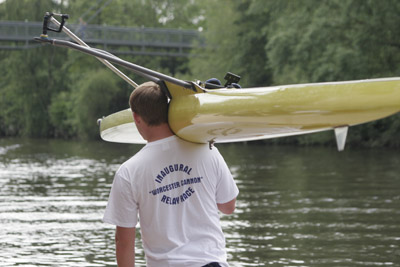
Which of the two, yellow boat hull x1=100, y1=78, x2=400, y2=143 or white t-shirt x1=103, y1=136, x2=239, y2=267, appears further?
white t-shirt x1=103, y1=136, x2=239, y2=267

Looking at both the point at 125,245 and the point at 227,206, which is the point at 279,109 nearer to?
the point at 227,206

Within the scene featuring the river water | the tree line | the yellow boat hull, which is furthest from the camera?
the tree line

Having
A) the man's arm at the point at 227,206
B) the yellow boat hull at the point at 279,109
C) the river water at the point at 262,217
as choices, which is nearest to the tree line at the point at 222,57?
the river water at the point at 262,217

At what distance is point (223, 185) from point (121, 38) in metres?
64.2

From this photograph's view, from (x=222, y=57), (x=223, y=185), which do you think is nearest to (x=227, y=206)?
(x=223, y=185)

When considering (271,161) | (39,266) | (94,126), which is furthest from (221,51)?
(39,266)

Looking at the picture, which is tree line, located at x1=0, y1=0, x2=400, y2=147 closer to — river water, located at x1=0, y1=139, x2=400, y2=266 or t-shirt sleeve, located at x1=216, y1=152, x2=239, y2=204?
river water, located at x1=0, y1=139, x2=400, y2=266

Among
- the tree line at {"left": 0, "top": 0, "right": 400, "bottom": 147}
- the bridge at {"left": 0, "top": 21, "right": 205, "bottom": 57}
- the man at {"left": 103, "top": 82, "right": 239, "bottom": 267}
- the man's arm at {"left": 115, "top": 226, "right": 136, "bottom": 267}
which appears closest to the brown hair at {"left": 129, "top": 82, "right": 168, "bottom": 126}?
the man at {"left": 103, "top": 82, "right": 239, "bottom": 267}

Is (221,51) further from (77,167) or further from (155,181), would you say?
(155,181)

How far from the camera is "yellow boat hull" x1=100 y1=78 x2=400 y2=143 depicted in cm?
306

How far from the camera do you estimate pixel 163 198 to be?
11.8 feet

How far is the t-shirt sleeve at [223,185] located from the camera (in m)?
3.76

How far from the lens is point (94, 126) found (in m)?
61.1

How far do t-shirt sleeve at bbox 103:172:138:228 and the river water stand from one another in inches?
261
